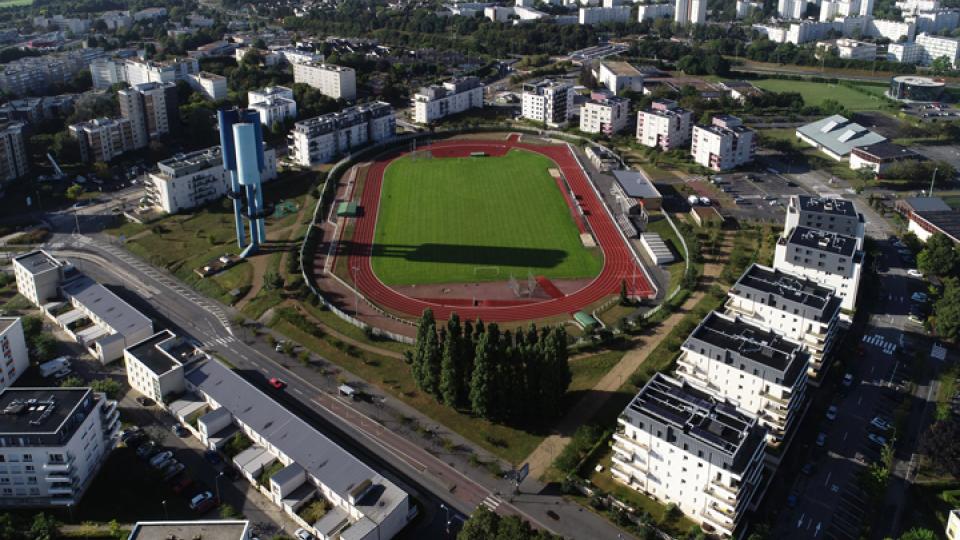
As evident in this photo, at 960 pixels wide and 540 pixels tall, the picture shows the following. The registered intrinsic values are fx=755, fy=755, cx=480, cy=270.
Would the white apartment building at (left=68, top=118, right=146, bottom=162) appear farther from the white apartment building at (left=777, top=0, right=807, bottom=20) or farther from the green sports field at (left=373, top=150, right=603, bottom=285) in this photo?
the white apartment building at (left=777, top=0, right=807, bottom=20)

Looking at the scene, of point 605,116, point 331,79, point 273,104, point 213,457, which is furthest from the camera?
point 331,79

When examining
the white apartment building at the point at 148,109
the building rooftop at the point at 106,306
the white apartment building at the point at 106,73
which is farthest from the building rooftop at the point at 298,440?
the white apartment building at the point at 106,73

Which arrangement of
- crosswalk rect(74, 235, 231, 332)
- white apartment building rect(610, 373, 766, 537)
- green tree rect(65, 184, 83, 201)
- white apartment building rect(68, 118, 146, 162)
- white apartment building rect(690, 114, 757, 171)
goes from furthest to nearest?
white apartment building rect(690, 114, 757, 171)
white apartment building rect(68, 118, 146, 162)
green tree rect(65, 184, 83, 201)
crosswalk rect(74, 235, 231, 332)
white apartment building rect(610, 373, 766, 537)

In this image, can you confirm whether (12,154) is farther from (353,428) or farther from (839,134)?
(839,134)

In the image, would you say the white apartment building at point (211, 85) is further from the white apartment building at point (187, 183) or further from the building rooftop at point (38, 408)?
the building rooftop at point (38, 408)

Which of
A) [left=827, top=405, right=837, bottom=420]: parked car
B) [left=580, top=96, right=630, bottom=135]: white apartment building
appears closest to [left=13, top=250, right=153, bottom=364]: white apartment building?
[left=827, top=405, right=837, bottom=420]: parked car

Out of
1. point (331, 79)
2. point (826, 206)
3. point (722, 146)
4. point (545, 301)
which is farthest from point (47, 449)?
point (331, 79)
